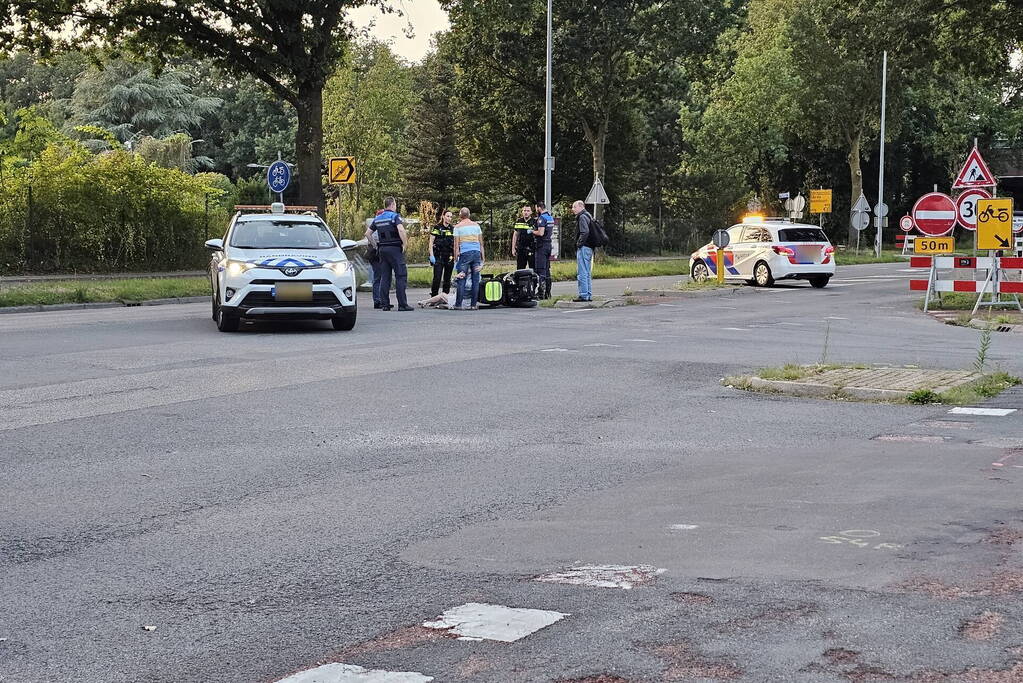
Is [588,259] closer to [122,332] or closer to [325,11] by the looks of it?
[122,332]

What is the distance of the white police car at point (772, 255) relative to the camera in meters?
32.1

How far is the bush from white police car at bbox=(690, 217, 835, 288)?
14.1 metres

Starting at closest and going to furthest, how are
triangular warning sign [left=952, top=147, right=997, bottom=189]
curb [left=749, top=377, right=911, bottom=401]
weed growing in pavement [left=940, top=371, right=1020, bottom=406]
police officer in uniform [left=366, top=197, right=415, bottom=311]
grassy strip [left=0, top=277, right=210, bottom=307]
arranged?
1. weed growing in pavement [left=940, top=371, right=1020, bottom=406]
2. curb [left=749, top=377, right=911, bottom=401]
3. police officer in uniform [left=366, top=197, right=415, bottom=311]
4. triangular warning sign [left=952, top=147, right=997, bottom=189]
5. grassy strip [left=0, top=277, right=210, bottom=307]

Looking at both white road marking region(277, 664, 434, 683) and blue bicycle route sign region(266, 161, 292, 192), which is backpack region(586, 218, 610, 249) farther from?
white road marking region(277, 664, 434, 683)

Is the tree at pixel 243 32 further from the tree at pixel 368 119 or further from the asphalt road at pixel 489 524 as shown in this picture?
the tree at pixel 368 119

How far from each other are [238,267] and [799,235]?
58.8 feet

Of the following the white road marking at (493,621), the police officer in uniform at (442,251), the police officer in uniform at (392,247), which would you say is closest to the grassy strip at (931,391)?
the white road marking at (493,621)

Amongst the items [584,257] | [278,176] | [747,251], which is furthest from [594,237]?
[747,251]

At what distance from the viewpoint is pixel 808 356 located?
50.8ft

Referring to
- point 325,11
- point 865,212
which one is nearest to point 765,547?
point 325,11

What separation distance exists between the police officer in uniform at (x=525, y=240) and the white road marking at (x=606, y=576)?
19.9 metres

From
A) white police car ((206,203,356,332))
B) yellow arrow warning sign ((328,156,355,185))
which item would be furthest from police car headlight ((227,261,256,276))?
yellow arrow warning sign ((328,156,355,185))

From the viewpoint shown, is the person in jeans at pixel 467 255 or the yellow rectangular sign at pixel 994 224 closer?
the yellow rectangular sign at pixel 994 224

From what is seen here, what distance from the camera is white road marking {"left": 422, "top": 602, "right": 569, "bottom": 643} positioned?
480 cm
